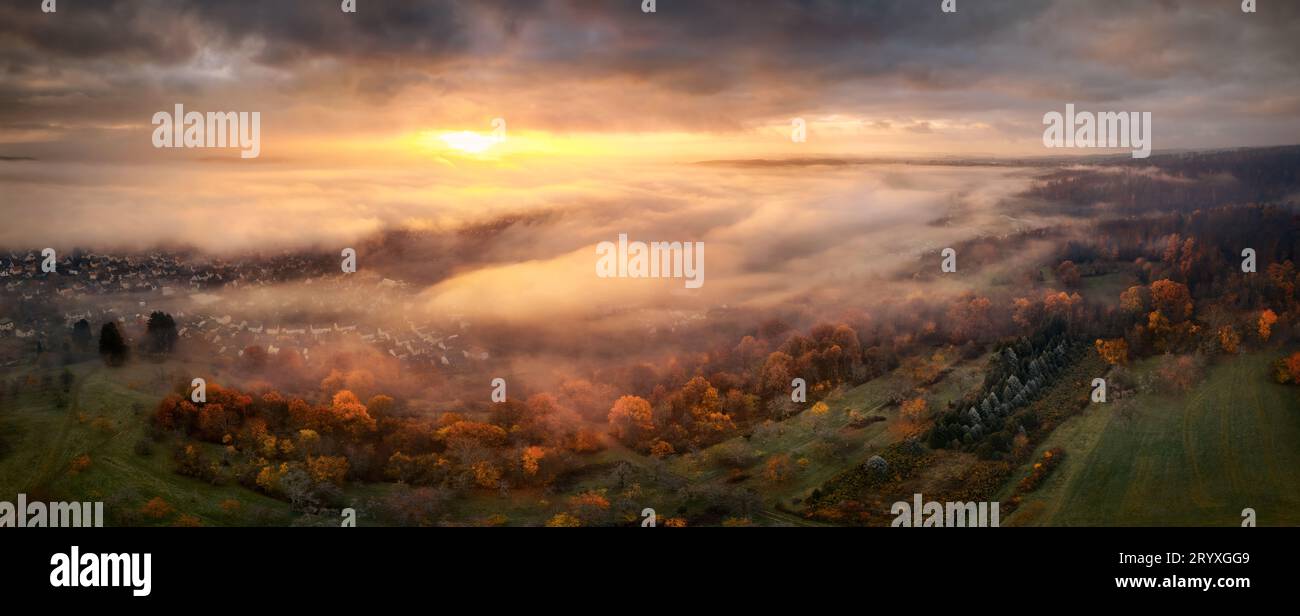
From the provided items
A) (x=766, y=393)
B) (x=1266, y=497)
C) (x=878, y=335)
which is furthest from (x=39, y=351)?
(x=1266, y=497)

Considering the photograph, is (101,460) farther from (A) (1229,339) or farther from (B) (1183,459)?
(A) (1229,339)

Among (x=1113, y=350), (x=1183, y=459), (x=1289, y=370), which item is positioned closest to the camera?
(x=1183, y=459)

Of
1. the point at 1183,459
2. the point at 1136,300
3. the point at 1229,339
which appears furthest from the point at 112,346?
the point at 1229,339

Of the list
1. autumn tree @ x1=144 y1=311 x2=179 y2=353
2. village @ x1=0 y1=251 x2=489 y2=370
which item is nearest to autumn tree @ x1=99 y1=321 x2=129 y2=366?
village @ x1=0 y1=251 x2=489 y2=370

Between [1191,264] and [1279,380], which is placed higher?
[1191,264]

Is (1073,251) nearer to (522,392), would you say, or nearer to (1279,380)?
(1279,380)

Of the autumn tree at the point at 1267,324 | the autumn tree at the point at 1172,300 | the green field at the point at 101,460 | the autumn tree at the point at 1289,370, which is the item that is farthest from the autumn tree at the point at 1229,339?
the green field at the point at 101,460

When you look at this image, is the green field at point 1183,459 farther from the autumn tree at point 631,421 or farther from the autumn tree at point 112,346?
the autumn tree at point 112,346

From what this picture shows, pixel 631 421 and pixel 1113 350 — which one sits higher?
pixel 1113 350

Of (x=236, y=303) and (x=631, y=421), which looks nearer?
(x=631, y=421)
